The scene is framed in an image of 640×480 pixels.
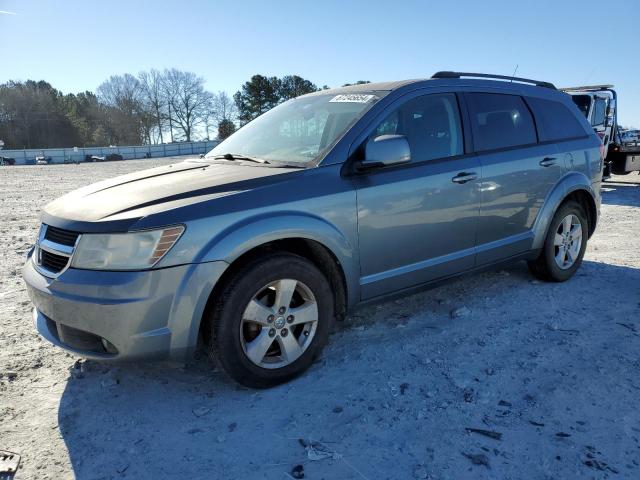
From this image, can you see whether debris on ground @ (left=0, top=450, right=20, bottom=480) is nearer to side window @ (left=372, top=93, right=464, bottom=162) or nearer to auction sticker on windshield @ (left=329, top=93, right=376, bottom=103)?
side window @ (left=372, top=93, right=464, bottom=162)

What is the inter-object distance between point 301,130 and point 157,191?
50.6 inches

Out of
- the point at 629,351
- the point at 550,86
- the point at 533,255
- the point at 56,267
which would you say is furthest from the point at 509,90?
the point at 56,267

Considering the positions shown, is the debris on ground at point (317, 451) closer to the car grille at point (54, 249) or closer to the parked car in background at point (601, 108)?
the car grille at point (54, 249)

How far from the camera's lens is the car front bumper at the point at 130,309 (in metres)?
2.47

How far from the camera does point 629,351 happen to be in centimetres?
331

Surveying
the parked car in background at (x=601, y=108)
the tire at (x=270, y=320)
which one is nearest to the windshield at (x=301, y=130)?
the tire at (x=270, y=320)

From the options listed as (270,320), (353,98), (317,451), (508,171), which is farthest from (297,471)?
(508,171)

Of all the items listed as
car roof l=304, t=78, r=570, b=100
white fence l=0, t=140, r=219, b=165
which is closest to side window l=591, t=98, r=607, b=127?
car roof l=304, t=78, r=570, b=100

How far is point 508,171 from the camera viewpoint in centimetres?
400

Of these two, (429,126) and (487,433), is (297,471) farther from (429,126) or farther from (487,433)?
(429,126)

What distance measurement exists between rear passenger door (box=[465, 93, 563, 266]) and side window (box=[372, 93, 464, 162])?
0.68 feet

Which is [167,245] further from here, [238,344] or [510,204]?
[510,204]

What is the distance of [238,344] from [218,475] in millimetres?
718

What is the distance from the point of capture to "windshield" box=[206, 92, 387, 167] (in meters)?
3.36
